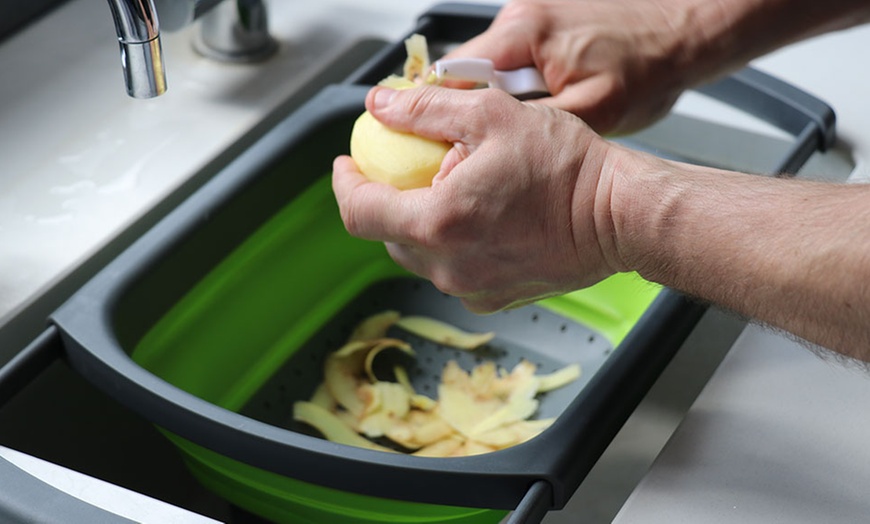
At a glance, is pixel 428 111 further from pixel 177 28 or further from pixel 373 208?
pixel 177 28

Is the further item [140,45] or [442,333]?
[442,333]

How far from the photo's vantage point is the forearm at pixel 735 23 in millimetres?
898

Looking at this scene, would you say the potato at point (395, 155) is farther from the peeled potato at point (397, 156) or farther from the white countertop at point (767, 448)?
the white countertop at point (767, 448)

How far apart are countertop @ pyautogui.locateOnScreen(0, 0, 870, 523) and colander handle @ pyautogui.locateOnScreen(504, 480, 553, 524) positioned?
5 centimetres

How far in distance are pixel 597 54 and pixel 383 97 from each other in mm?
198

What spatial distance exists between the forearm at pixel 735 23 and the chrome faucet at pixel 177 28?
1.32ft

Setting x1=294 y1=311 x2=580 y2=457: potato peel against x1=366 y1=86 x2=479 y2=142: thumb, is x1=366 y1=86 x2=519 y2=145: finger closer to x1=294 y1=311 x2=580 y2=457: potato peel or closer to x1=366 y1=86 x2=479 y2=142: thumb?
x1=366 y1=86 x2=479 y2=142: thumb

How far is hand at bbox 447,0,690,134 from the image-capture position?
867 millimetres

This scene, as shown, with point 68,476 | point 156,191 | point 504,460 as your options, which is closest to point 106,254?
point 156,191

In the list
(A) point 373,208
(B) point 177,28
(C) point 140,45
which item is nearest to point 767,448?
(A) point 373,208

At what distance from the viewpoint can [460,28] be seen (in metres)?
1.13

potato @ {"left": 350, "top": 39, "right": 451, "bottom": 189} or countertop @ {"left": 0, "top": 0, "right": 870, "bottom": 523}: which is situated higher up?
potato @ {"left": 350, "top": 39, "right": 451, "bottom": 189}

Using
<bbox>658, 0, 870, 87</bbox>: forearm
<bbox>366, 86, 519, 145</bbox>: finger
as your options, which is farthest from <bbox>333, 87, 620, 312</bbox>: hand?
<bbox>658, 0, 870, 87</bbox>: forearm

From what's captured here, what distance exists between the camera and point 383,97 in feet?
2.54
